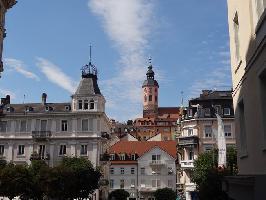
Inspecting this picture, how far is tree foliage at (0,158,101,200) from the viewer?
1927 inches

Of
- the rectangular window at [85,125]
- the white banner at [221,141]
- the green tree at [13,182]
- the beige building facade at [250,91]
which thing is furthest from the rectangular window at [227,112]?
the beige building facade at [250,91]

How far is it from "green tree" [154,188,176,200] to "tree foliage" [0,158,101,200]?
25656mm

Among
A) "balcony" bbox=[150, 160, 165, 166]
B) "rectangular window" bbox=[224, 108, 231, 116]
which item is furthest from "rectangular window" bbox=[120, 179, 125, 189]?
"rectangular window" bbox=[224, 108, 231, 116]

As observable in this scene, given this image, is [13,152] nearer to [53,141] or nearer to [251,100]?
[53,141]

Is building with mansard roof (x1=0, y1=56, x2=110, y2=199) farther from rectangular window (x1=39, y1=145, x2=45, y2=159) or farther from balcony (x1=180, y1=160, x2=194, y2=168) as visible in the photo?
balcony (x1=180, y1=160, x2=194, y2=168)

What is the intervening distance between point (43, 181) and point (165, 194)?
32644mm

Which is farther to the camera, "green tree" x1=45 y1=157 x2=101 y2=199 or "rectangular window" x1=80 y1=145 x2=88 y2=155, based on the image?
"rectangular window" x1=80 y1=145 x2=88 y2=155

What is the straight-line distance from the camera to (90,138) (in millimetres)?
66438

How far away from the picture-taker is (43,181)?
49938mm

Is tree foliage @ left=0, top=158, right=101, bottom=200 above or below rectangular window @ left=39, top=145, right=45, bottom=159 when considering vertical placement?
below

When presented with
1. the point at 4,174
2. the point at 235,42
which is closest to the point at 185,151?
the point at 4,174

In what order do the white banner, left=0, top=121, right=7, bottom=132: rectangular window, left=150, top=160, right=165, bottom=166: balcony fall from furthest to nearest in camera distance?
left=150, top=160, right=165, bottom=166: balcony → left=0, top=121, right=7, bottom=132: rectangular window → the white banner

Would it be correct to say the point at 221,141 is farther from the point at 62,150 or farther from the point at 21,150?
the point at 21,150

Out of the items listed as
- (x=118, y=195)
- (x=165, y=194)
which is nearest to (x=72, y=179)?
(x=118, y=195)
